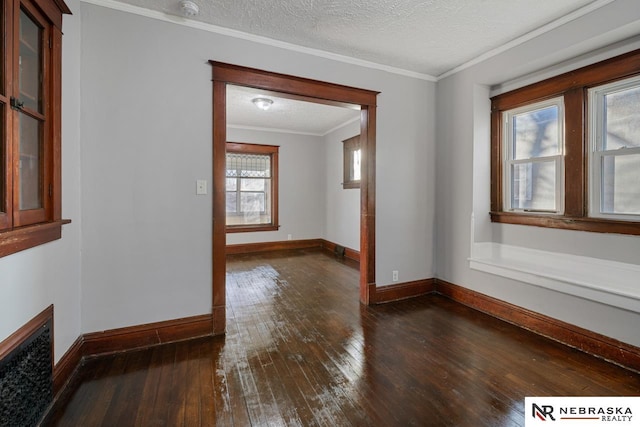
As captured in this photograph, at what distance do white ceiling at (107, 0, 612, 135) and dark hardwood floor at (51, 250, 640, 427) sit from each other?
2705mm

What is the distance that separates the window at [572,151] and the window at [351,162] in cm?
260

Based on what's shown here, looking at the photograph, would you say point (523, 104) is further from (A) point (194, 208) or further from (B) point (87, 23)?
(B) point (87, 23)

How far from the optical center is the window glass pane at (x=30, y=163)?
161 centimetres

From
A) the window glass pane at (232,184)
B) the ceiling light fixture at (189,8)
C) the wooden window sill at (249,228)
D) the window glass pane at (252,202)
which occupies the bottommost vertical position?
the wooden window sill at (249,228)

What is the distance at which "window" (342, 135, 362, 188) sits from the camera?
5.67m

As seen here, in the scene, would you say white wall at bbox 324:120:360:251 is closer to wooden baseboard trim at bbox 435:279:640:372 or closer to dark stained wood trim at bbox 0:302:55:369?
wooden baseboard trim at bbox 435:279:640:372

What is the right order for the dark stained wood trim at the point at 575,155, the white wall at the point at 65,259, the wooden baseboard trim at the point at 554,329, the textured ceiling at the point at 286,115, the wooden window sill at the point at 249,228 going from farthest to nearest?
1. the wooden window sill at the point at 249,228
2. the textured ceiling at the point at 286,115
3. the dark stained wood trim at the point at 575,155
4. the wooden baseboard trim at the point at 554,329
5. the white wall at the point at 65,259

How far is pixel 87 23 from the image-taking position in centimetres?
221

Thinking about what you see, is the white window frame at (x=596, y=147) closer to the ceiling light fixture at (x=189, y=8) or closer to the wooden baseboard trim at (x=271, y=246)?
the ceiling light fixture at (x=189, y=8)

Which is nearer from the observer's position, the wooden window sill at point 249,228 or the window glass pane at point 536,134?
the window glass pane at point 536,134

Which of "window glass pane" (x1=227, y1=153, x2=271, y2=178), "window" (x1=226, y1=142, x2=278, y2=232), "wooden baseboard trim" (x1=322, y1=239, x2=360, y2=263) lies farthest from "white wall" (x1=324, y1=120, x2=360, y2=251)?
"window glass pane" (x1=227, y1=153, x2=271, y2=178)

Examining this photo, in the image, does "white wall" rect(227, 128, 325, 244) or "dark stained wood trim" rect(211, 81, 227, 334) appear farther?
"white wall" rect(227, 128, 325, 244)

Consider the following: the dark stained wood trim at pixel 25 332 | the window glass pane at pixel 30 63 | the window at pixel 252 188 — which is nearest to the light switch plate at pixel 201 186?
the window glass pane at pixel 30 63

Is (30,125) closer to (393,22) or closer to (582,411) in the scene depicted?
(393,22)
